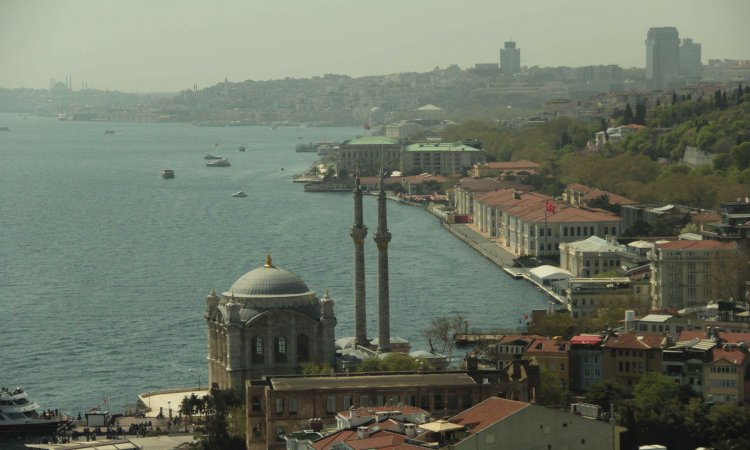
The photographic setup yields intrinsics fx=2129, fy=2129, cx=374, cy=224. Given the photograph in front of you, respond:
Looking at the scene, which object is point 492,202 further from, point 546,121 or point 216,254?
point 546,121

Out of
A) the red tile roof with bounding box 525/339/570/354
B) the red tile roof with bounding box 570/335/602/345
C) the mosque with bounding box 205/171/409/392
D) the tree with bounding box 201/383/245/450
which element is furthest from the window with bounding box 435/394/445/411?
the red tile roof with bounding box 570/335/602/345

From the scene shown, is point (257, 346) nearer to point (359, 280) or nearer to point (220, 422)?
point (359, 280)

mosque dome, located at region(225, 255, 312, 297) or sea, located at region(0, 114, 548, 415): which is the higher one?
mosque dome, located at region(225, 255, 312, 297)

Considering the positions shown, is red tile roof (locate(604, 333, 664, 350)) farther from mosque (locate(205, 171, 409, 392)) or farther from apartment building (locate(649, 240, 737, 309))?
apartment building (locate(649, 240, 737, 309))

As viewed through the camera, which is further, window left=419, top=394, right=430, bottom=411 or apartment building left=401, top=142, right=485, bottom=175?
apartment building left=401, top=142, right=485, bottom=175

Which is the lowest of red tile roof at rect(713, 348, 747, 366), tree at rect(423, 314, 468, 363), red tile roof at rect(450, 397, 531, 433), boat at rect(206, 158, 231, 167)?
boat at rect(206, 158, 231, 167)

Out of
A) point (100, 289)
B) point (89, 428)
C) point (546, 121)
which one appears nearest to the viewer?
point (89, 428)

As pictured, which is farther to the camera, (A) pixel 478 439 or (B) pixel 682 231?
(B) pixel 682 231

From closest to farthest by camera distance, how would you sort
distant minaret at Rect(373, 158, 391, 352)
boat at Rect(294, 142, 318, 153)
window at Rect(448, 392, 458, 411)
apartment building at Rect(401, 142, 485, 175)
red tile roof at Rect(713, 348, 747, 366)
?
window at Rect(448, 392, 458, 411), red tile roof at Rect(713, 348, 747, 366), distant minaret at Rect(373, 158, 391, 352), apartment building at Rect(401, 142, 485, 175), boat at Rect(294, 142, 318, 153)

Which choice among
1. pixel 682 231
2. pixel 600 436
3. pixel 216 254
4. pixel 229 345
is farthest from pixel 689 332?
pixel 216 254
